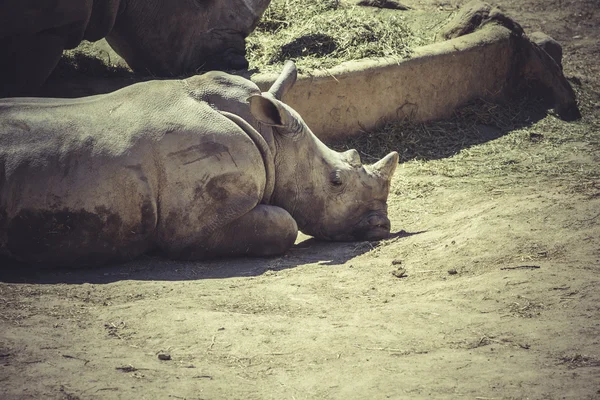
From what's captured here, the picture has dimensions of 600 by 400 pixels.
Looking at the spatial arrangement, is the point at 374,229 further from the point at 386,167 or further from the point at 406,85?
the point at 406,85

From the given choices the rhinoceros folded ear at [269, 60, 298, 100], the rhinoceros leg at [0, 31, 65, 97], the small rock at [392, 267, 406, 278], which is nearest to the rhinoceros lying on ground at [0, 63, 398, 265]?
the rhinoceros folded ear at [269, 60, 298, 100]

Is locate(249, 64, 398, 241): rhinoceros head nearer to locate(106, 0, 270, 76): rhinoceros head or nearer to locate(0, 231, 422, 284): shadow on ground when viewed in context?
locate(0, 231, 422, 284): shadow on ground

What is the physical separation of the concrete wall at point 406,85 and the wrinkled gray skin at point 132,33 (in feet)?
2.47

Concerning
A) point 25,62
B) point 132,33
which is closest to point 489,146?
point 132,33

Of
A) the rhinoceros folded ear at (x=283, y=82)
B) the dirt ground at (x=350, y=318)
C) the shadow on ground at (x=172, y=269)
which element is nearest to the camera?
the dirt ground at (x=350, y=318)

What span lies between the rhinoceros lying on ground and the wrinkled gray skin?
62.2 inches

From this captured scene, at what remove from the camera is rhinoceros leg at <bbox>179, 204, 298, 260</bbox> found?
624 centimetres

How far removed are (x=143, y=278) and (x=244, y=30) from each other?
418 centimetres

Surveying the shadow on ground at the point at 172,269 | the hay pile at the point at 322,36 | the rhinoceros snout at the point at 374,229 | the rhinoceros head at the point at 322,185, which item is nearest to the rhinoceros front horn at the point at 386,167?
the rhinoceros head at the point at 322,185

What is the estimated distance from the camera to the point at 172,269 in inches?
237

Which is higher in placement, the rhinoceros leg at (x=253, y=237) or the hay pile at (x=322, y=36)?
the hay pile at (x=322, y=36)

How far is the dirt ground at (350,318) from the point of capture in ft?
13.3

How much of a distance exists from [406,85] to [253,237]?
3825 mm

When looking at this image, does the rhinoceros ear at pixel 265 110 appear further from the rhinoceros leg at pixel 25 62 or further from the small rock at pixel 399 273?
the rhinoceros leg at pixel 25 62
